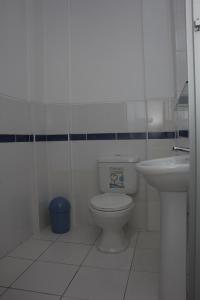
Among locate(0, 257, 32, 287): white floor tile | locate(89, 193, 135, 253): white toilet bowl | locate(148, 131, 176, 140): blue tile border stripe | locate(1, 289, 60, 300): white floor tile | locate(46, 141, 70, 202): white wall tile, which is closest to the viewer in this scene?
locate(1, 289, 60, 300): white floor tile

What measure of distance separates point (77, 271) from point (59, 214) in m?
0.69

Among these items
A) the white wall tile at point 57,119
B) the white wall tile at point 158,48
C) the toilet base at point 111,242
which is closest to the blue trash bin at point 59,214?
the toilet base at point 111,242

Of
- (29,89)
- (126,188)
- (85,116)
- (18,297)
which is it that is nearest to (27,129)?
(29,89)

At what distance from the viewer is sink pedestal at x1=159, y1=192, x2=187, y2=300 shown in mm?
1121

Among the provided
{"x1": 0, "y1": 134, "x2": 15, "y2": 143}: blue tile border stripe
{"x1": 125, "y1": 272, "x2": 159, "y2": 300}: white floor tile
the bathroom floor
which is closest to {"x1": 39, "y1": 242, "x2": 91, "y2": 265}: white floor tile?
the bathroom floor

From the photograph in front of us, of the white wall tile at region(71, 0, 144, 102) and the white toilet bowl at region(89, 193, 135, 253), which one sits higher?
the white wall tile at region(71, 0, 144, 102)

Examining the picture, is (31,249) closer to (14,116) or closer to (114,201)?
(114,201)

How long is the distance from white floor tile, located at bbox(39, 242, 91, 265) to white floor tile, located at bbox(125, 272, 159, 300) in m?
0.43

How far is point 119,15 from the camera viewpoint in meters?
2.18

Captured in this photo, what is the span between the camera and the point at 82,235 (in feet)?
7.01

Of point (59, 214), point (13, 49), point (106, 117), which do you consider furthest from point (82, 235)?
point (13, 49)

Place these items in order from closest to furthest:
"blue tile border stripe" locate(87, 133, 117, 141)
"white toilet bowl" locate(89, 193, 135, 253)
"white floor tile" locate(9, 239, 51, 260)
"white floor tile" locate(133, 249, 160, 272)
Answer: "white floor tile" locate(133, 249, 160, 272) < "white toilet bowl" locate(89, 193, 135, 253) < "white floor tile" locate(9, 239, 51, 260) < "blue tile border stripe" locate(87, 133, 117, 141)

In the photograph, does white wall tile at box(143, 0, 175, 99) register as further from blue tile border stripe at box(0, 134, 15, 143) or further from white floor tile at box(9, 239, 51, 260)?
white floor tile at box(9, 239, 51, 260)

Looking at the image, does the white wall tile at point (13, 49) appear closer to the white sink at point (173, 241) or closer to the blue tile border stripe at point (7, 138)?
the blue tile border stripe at point (7, 138)
